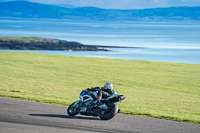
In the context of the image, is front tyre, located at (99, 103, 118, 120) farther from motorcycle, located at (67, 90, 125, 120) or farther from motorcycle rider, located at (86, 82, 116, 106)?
motorcycle rider, located at (86, 82, 116, 106)

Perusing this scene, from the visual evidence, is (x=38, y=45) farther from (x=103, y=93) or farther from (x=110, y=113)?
(x=110, y=113)

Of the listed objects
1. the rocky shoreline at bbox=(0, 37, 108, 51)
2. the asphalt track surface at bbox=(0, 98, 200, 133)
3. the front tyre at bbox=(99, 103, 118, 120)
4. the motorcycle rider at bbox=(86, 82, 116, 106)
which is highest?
the rocky shoreline at bbox=(0, 37, 108, 51)

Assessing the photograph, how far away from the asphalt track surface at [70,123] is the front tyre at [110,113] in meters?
0.18

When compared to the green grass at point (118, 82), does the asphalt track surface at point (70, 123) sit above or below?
below

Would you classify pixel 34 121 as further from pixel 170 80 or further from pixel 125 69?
pixel 125 69

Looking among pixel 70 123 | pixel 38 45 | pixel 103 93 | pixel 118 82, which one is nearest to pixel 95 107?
pixel 103 93

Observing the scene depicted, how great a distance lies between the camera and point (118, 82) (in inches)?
1138

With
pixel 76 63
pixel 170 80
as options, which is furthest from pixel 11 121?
pixel 76 63

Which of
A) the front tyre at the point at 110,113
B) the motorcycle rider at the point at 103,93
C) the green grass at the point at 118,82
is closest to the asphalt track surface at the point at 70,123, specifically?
the front tyre at the point at 110,113

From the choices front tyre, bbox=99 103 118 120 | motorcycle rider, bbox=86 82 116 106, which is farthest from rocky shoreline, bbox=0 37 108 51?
front tyre, bbox=99 103 118 120

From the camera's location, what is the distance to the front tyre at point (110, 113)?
13.1m

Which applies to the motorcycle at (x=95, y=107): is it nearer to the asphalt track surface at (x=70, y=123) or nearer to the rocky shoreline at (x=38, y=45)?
the asphalt track surface at (x=70, y=123)

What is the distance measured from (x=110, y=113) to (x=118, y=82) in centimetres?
1578

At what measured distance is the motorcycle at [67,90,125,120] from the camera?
13.1 meters
